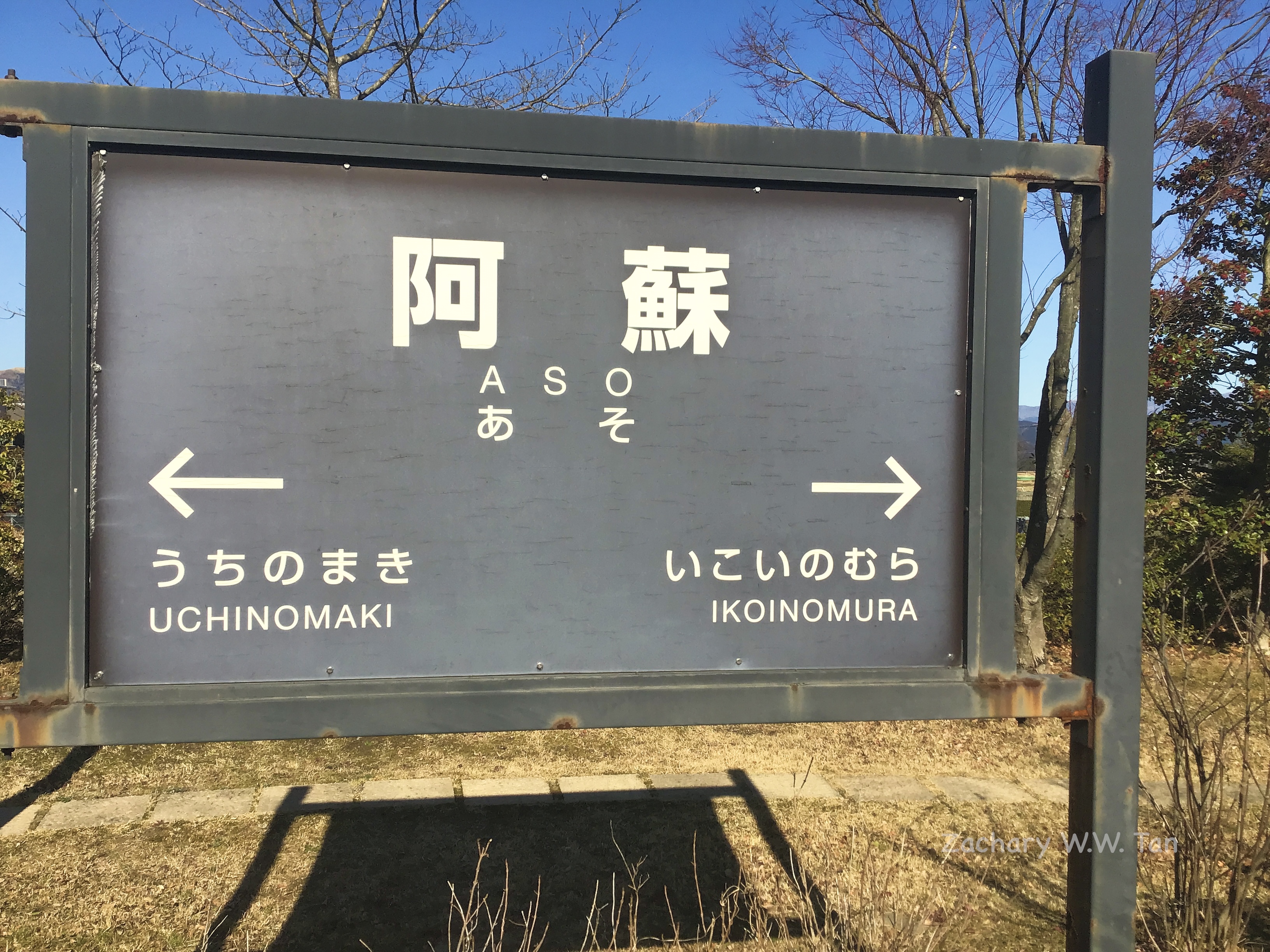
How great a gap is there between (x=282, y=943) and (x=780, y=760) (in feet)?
10.3

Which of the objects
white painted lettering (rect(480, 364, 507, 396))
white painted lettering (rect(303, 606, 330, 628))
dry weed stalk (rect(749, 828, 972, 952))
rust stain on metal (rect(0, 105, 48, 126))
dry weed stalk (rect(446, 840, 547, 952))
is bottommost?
dry weed stalk (rect(446, 840, 547, 952))

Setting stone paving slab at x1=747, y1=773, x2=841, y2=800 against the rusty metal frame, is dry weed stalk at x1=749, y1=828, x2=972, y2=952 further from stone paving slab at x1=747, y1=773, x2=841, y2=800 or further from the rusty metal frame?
stone paving slab at x1=747, y1=773, x2=841, y2=800

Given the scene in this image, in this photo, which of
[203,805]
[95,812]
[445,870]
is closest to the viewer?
[445,870]

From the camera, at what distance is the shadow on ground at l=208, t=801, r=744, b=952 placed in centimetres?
353

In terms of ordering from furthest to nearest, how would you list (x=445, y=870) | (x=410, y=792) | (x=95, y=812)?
(x=410, y=792), (x=95, y=812), (x=445, y=870)

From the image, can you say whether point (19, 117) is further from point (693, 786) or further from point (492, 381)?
point (693, 786)

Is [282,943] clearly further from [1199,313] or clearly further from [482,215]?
[1199,313]

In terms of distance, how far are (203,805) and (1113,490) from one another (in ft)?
15.2

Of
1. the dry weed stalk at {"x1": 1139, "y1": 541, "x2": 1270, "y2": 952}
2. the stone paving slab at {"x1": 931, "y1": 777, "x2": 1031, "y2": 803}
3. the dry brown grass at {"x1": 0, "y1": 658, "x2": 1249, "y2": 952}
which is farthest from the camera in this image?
the stone paving slab at {"x1": 931, "y1": 777, "x2": 1031, "y2": 803}

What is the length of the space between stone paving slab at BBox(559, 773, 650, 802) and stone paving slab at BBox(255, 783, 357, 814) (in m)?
1.18

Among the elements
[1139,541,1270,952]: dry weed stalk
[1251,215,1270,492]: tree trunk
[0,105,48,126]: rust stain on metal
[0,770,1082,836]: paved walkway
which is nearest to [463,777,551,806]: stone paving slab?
[0,770,1082,836]: paved walkway

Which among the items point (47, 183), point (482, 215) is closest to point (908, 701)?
point (482, 215)

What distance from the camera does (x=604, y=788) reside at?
5070 millimetres

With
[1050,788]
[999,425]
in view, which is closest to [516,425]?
[999,425]
